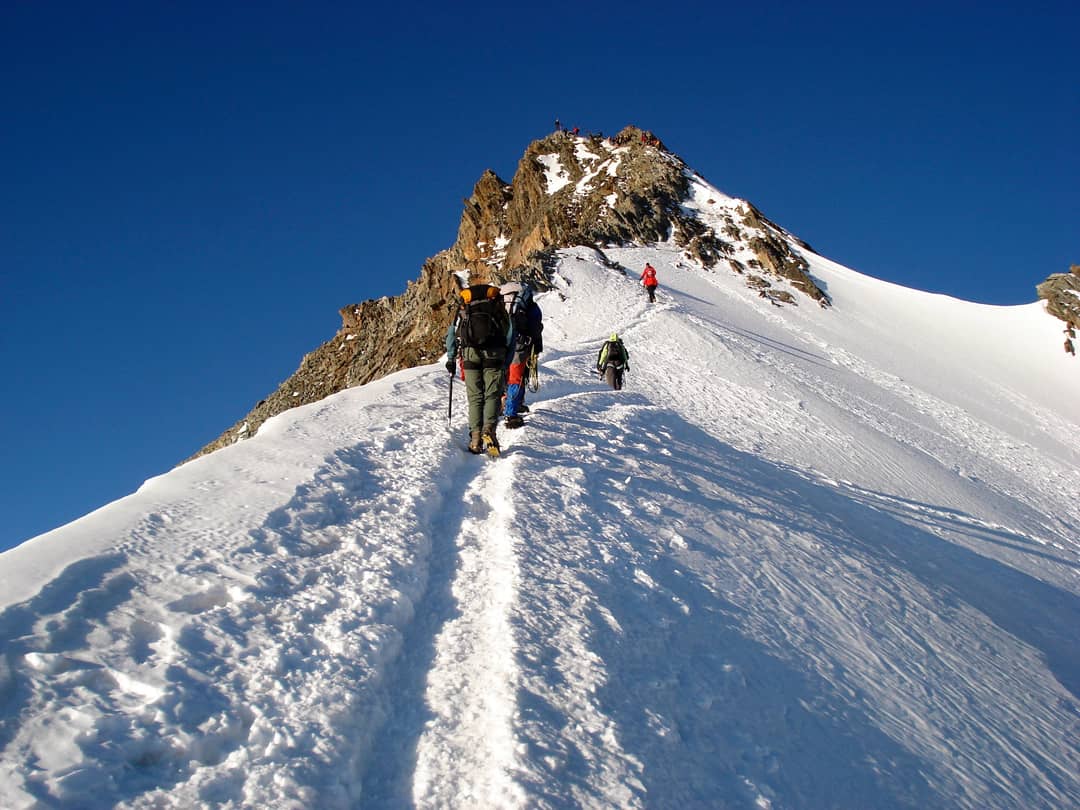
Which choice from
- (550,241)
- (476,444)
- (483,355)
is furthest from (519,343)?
(550,241)

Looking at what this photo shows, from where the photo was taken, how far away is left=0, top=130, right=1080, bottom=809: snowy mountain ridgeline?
3348mm

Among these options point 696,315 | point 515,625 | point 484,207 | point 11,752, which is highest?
point 484,207

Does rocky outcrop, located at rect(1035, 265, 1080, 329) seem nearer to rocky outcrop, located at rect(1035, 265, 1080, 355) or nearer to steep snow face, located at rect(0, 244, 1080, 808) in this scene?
rocky outcrop, located at rect(1035, 265, 1080, 355)

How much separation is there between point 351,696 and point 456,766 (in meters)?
0.74

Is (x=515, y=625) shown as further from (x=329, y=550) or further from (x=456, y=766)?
(x=329, y=550)

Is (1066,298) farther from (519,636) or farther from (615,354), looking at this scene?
(519,636)

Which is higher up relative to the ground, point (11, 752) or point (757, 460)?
point (757, 460)

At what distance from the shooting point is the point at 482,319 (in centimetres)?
811

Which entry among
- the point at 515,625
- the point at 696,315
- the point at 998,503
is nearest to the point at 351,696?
the point at 515,625

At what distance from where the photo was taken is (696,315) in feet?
80.8

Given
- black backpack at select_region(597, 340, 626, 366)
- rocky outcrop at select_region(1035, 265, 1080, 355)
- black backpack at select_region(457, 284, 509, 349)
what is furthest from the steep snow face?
rocky outcrop at select_region(1035, 265, 1080, 355)

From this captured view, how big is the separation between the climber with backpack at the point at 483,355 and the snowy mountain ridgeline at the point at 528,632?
41 cm

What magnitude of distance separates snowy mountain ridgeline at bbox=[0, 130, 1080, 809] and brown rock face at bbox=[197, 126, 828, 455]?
13.3 m

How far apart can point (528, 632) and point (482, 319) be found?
4.48 m
